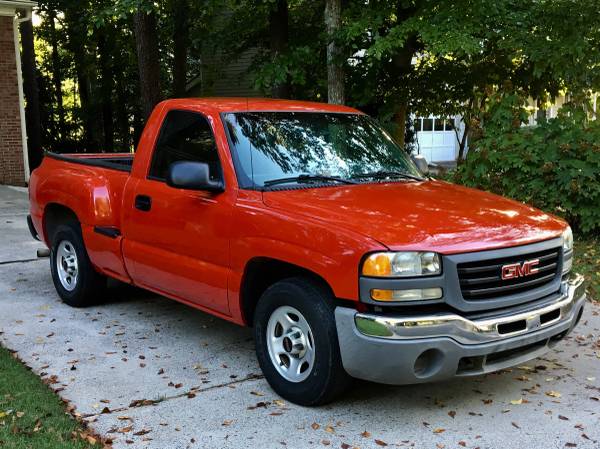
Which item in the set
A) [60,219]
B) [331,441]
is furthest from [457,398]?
[60,219]

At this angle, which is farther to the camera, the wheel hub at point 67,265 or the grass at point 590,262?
the grass at point 590,262

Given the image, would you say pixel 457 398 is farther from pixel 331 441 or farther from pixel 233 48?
pixel 233 48

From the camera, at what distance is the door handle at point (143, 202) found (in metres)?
5.08

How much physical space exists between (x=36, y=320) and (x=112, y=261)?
0.92 m

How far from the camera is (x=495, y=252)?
371cm

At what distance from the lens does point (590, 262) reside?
7625mm

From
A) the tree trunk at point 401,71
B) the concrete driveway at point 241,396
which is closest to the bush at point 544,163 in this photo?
the concrete driveway at point 241,396

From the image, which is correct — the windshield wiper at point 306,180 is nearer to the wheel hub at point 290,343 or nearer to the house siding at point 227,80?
the wheel hub at point 290,343

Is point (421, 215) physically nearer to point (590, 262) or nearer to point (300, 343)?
point (300, 343)

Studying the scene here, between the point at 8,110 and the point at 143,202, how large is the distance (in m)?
12.2

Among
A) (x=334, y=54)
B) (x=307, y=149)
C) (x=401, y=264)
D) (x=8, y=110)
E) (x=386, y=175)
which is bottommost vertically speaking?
(x=401, y=264)

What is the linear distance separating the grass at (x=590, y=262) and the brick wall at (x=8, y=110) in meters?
12.8

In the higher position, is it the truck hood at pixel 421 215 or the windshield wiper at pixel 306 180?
the windshield wiper at pixel 306 180

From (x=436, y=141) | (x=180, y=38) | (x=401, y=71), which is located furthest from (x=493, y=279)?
(x=436, y=141)
